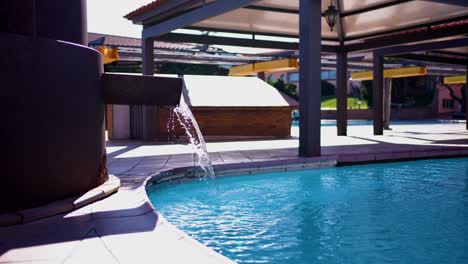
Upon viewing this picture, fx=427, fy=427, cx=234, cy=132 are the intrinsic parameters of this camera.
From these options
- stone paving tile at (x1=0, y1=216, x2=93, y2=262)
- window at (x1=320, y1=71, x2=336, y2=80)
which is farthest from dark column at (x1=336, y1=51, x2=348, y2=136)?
window at (x1=320, y1=71, x2=336, y2=80)

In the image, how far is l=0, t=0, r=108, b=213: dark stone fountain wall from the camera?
4.36 meters

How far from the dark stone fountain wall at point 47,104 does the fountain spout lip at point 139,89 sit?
22 cm

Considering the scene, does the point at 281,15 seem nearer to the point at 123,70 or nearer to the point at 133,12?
the point at 133,12

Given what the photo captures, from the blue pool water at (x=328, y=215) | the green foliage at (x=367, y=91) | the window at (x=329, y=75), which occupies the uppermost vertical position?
the window at (x=329, y=75)

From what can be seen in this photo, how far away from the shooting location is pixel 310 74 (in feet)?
30.3

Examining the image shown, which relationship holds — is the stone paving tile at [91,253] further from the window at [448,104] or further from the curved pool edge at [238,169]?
the window at [448,104]

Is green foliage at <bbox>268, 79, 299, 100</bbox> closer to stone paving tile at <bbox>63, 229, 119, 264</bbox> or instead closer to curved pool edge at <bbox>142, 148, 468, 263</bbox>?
curved pool edge at <bbox>142, 148, 468, 263</bbox>

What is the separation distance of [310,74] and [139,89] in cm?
463

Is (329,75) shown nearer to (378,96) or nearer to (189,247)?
(378,96)

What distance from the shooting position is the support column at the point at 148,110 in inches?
546

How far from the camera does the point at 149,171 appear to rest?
7.63 m

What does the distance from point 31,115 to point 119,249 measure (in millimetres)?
1979

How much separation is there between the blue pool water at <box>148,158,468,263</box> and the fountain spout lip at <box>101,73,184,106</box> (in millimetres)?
1595

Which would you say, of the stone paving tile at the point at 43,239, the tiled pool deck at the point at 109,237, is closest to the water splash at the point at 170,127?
the tiled pool deck at the point at 109,237
